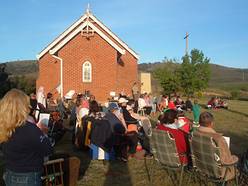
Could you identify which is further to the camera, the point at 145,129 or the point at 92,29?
the point at 92,29

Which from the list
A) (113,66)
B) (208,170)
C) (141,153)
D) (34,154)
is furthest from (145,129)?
(113,66)

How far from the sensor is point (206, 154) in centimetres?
586

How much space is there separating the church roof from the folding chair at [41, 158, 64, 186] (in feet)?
64.3

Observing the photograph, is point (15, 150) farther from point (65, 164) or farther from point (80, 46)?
point (80, 46)

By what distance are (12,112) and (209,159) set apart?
3.27m

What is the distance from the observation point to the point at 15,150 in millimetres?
3760

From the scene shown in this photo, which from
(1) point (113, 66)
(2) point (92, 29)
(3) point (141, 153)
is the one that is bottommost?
(3) point (141, 153)

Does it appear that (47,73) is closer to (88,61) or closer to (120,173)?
(88,61)

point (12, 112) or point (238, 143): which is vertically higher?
point (12, 112)

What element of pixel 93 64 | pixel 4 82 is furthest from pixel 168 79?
pixel 4 82

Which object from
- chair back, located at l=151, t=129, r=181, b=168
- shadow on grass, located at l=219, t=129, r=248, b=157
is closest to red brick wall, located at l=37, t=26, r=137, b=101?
shadow on grass, located at l=219, t=129, r=248, b=157

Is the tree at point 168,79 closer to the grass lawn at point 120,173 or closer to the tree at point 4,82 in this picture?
the tree at point 4,82

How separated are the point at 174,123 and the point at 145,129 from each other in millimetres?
3888

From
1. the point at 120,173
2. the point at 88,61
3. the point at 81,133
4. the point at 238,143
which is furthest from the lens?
the point at 88,61
